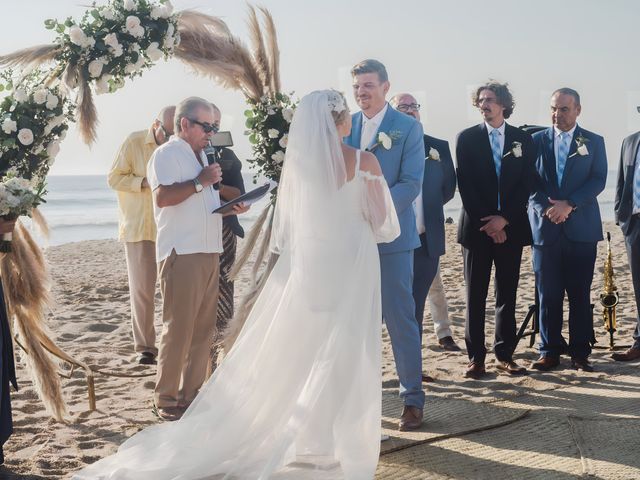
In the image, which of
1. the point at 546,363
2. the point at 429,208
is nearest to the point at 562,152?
the point at 429,208

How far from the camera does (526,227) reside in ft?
22.5

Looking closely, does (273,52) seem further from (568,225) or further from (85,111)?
(568,225)

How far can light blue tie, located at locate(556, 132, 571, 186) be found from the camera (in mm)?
7086

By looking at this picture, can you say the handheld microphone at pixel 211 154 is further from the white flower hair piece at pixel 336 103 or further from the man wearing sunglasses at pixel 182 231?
the white flower hair piece at pixel 336 103

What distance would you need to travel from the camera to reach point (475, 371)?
6816 mm

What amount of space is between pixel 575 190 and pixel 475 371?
1.66m

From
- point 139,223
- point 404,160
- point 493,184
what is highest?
point 404,160

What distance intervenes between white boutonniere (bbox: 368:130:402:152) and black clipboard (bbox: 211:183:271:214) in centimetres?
73

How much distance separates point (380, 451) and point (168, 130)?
3.39m

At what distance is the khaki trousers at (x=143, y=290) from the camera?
7574 millimetres

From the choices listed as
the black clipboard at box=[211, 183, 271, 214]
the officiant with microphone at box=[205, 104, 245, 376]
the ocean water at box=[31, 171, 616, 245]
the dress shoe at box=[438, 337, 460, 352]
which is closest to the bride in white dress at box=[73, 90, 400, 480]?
the black clipboard at box=[211, 183, 271, 214]

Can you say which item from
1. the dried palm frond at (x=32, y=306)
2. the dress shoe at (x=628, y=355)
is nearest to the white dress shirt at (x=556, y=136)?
the dress shoe at (x=628, y=355)

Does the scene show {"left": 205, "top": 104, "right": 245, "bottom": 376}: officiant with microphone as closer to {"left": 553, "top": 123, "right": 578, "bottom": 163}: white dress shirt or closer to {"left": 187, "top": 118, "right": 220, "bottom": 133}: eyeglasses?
{"left": 187, "top": 118, "right": 220, "bottom": 133}: eyeglasses

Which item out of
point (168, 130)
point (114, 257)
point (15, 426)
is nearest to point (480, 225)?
point (168, 130)
